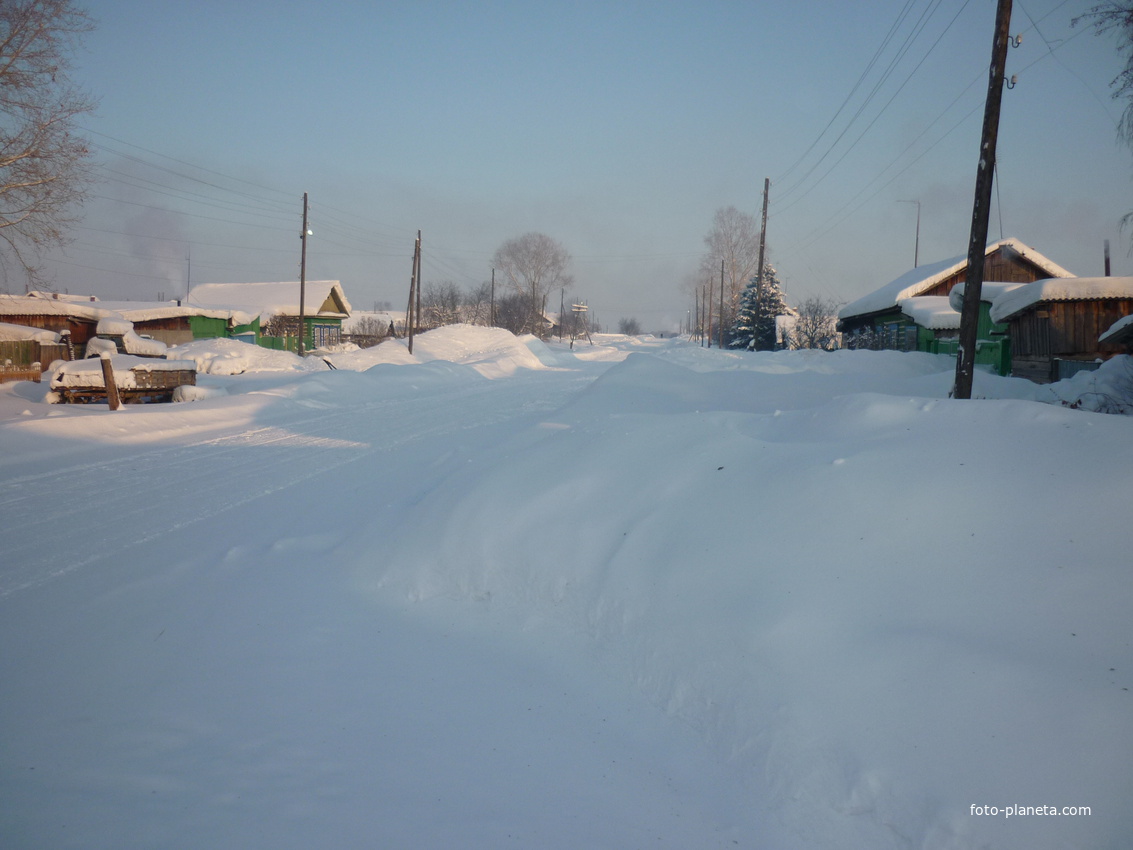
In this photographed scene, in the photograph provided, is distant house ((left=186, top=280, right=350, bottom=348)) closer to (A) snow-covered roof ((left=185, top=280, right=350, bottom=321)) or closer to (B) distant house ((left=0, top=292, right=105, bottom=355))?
(A) snow-covered roof ((left=185, top=280, right=350, bottom=321))

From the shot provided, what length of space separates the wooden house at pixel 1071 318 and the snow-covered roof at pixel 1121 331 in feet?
5.59

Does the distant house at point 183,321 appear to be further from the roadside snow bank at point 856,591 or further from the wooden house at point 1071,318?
the wooden house at point 1071,318

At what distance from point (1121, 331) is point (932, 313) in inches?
427

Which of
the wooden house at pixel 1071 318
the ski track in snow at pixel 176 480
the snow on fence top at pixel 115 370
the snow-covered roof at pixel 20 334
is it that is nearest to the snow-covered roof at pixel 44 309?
the snow-covered roof at pixel 20 334

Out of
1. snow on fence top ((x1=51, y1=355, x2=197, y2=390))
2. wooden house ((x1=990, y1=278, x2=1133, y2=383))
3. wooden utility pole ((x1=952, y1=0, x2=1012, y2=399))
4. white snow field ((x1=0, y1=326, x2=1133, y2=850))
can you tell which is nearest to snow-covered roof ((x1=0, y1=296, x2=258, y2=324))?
snow on fence top ((x1=51, y1=355, x2=197, y2=390))

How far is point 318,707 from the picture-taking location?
355 cm

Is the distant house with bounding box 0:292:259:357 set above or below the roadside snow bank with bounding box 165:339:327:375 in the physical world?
above

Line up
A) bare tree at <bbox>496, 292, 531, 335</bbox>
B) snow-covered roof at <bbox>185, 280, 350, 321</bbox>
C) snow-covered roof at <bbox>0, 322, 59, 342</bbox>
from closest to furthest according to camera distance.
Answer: snow-covered roof at <bbox>0, 322, 59, 342</bbox> < snow-covered roof at <bbox>185, 280, 350, 321</bbox> < bare tree at <bbox>496, 292, 531, 335</bbox>

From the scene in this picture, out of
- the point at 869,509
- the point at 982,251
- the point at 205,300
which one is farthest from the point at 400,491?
the point at 205,300

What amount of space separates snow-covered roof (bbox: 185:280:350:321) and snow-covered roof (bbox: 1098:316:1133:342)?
1497 inches

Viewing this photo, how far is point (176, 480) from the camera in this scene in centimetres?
818

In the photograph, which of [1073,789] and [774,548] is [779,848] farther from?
[774,548]

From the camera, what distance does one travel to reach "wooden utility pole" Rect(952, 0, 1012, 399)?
8.05 meters

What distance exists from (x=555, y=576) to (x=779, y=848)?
92.3 inches
